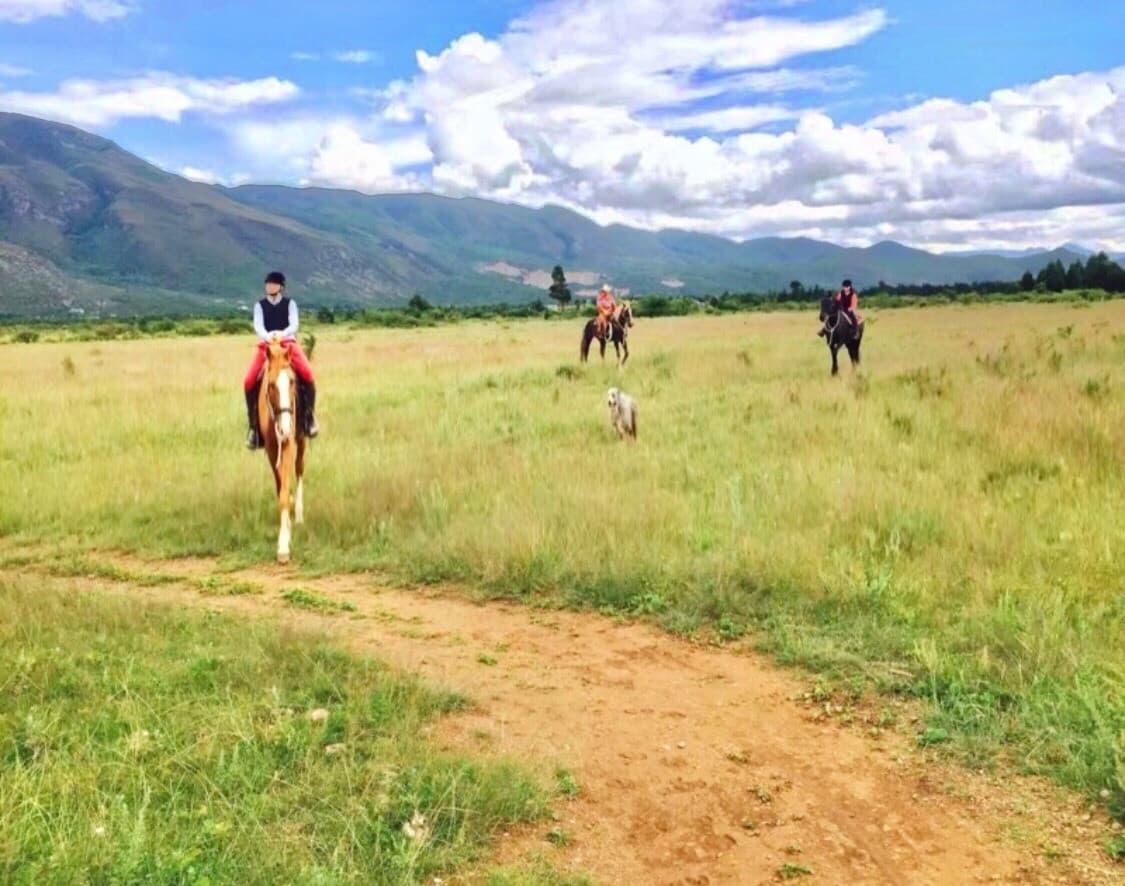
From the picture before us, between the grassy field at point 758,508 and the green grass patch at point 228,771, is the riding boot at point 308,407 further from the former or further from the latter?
the green grass patch at point 228,771

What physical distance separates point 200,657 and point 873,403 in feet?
40.2

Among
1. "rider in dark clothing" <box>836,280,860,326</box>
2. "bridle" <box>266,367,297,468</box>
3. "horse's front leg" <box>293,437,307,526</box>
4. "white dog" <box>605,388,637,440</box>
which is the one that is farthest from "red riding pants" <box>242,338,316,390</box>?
"rider in dark clothing" <box>836,280,860,326</box>

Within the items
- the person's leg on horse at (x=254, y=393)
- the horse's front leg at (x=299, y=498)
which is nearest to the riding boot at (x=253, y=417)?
the person's leg on horse at (x=254, y=393)

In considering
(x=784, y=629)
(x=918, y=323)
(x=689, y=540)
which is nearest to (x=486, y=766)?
(x=784, y=629)

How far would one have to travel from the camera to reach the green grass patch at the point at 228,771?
371cm

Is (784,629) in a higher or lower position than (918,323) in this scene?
lower

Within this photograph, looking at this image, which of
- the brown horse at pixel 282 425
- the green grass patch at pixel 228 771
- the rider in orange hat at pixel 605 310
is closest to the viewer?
the green grass patch at pixel 228 771

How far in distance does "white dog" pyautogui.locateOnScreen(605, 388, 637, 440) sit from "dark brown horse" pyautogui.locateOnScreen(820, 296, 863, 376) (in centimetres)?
932

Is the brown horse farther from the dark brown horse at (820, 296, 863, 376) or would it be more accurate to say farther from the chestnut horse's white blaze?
the dark brown horse at (820, 296, 863, 376)

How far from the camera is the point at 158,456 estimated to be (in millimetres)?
14336

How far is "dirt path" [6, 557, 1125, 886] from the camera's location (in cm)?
416

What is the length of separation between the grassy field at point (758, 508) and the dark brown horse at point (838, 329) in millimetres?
1738

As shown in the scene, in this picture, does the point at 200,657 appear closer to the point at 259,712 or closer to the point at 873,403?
the point at 259,712

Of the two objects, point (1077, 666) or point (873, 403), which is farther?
Answer: point (873, 403)
